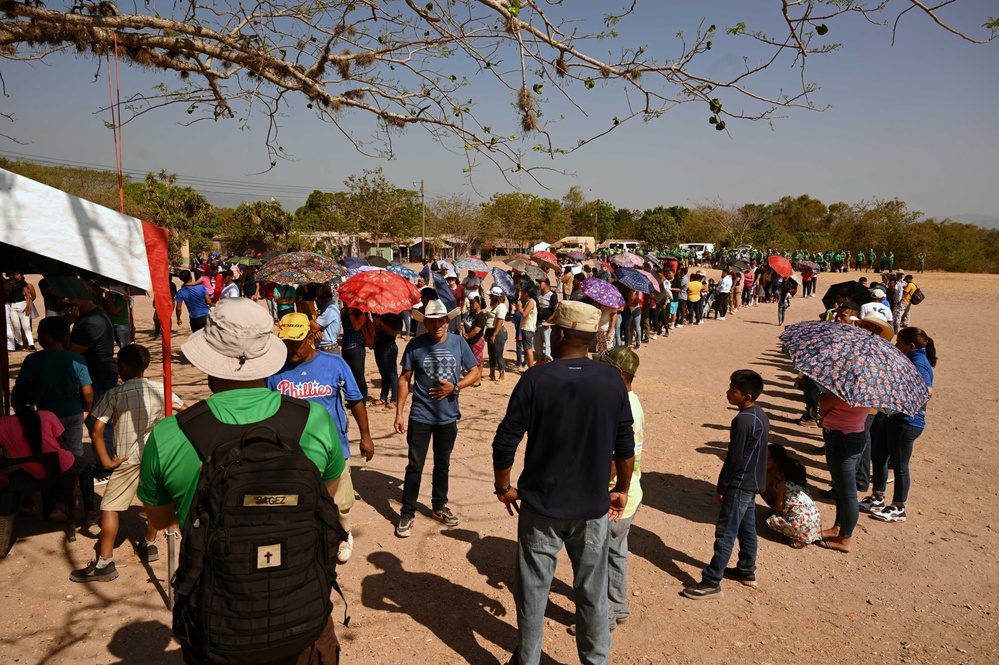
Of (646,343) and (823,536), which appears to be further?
(646,343)

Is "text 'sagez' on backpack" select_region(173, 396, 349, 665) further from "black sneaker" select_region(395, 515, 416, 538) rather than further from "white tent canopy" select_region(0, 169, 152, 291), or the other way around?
"black sneaker" select_region(395, 515, 416, 538)

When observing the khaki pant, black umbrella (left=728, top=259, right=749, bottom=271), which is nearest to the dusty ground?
the khaki pant

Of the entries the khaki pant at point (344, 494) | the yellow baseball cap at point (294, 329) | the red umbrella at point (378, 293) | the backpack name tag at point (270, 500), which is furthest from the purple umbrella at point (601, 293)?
the backpack name tag at point (270, 500)

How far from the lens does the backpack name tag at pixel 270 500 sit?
172 centimetres

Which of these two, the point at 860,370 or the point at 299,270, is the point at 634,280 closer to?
the point at 299,270

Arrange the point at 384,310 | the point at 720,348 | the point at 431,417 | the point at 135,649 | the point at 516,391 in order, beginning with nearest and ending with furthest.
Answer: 1. the point at 516,391
2. the point at 135,649
3. the point at 431,417
4. the point at 384,310
5. the point at 720,348

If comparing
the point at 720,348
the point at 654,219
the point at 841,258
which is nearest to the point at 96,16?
the point at 720,348

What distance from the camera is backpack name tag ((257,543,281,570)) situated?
174 cm

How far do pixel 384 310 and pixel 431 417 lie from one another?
103 inches

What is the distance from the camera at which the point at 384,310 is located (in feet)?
22.9

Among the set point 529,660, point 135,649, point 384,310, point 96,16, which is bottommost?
point 135,649

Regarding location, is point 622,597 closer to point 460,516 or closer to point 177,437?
point 460,516

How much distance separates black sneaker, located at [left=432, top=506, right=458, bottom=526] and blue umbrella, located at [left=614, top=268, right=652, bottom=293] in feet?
24.0

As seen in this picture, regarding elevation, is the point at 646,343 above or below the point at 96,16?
below
